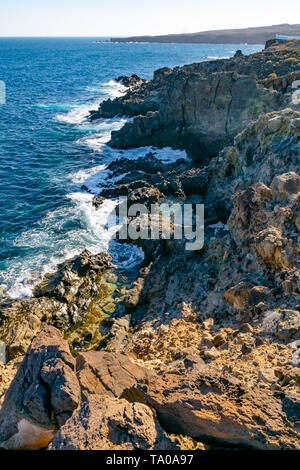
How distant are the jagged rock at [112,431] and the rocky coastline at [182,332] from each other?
0.06ft

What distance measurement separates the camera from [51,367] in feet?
21.1

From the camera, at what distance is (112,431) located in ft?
17.4

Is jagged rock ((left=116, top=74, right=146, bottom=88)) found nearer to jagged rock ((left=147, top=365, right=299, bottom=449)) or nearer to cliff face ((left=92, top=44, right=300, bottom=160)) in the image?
cliff face ((left=92, top=44, right=300, bottom=160))

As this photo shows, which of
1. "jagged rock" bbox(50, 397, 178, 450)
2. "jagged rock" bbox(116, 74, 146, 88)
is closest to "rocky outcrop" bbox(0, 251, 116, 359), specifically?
"jagged rock" bbox(50, 397, 178, 450)

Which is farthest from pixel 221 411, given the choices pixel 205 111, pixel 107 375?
pixel 205 111

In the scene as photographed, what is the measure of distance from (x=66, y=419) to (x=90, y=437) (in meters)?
1.00

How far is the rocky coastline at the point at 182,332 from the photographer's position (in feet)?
18.3

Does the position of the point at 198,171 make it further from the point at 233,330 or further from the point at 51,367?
the point at 51,367

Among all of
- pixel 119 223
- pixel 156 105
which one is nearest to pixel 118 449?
pixel 119 223

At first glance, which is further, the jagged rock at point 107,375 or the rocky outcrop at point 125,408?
the jagged rock at point 107,375

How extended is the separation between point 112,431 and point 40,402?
1.59 m

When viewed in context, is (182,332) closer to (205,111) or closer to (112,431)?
(112,431)

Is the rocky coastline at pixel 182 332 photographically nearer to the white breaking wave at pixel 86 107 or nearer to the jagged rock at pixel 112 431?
the jagged rock at pixel 112 431

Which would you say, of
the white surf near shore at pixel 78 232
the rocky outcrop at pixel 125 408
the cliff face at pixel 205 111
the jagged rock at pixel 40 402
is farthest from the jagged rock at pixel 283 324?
the cliff face at pixel 205 111
